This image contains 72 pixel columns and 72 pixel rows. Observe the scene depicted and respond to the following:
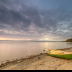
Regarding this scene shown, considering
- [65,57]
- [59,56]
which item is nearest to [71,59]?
[65,57]

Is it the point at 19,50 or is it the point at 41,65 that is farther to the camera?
the point at 19,50

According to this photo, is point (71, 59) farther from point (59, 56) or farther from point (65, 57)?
point (59, 56)

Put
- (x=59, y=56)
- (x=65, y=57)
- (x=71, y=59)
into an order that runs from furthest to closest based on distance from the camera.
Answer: (x=59, y=56) < (x=65, y=57) < (x=71, y=59)

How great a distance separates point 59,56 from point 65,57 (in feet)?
3.49

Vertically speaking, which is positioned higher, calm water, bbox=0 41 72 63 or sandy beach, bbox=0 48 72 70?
sandy beach, bbox=0 48 72 70

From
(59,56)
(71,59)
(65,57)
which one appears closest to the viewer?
(71,59)

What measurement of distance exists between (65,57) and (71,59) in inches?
32.9

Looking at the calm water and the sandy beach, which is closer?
the sandy beach

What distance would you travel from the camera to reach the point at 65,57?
8.34 meters

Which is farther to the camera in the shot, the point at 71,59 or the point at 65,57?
the point at 65,57

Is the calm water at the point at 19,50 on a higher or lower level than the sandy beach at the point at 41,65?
lower

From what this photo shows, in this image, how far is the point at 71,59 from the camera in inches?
303

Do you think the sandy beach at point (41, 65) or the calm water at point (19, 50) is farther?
the calm water at point (19, 50)

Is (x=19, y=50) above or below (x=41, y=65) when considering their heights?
below
